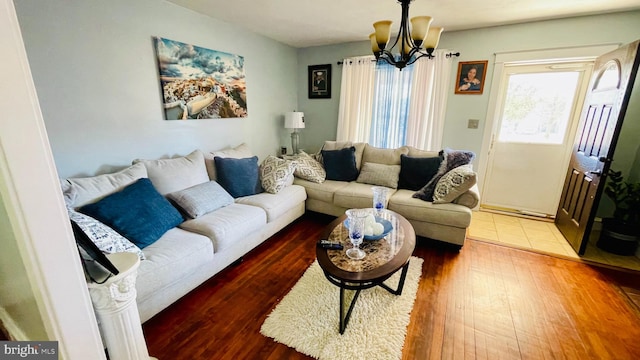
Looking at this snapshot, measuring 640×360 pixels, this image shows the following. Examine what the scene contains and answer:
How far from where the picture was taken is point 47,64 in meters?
1.76

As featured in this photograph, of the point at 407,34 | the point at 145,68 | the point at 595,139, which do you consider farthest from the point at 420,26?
the point at 145,68

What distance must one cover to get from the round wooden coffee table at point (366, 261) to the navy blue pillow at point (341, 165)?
4.47ft

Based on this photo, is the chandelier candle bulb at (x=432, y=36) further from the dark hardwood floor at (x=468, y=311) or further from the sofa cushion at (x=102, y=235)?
the sofa cushion at (x=102, y=235)

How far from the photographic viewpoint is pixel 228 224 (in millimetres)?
2096

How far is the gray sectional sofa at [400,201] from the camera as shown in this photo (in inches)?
98.8

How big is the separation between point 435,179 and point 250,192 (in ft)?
6.51

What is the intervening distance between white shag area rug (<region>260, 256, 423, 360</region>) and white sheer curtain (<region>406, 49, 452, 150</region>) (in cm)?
217

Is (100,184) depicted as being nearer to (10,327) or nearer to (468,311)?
(10,327)

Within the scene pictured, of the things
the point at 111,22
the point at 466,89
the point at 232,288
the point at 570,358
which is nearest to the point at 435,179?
the point at 466,89

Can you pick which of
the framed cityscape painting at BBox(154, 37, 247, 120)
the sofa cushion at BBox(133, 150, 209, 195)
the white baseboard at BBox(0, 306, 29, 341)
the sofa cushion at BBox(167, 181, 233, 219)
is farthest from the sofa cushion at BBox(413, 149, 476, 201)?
the white baseboard at BBox(0, 306, 29, 341)

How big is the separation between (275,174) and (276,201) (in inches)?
15.0

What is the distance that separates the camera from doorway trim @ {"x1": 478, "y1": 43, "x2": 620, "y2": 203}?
2746 mm

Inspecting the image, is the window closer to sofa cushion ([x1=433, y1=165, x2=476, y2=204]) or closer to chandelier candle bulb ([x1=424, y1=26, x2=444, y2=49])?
sofa cushion ([x1=433, y1=165, x2=476, y2=204])

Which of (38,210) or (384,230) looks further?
(384,230)
